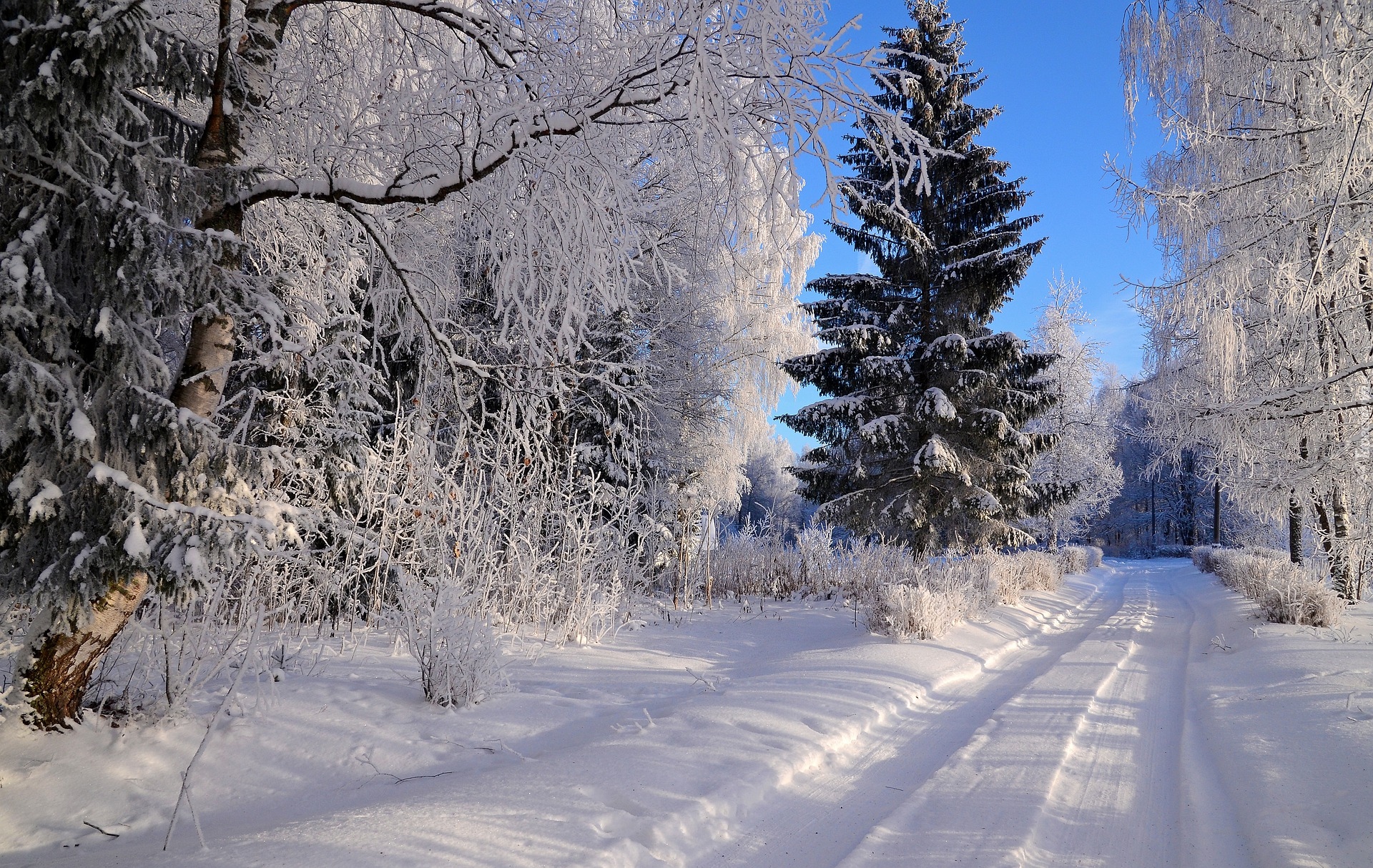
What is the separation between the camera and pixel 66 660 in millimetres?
2959

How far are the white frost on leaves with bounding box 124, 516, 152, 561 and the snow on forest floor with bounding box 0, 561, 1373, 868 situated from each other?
1016 millimetres

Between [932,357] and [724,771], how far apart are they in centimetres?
994

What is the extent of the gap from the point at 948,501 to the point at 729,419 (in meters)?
4.85

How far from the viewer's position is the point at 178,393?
3.12 m

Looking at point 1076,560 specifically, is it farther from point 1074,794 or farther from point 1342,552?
point 1074,794

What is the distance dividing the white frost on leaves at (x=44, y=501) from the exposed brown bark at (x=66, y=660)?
20.0 inches

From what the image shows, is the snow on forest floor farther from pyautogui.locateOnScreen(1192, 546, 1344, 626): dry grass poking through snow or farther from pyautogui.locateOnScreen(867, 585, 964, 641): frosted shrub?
pyautogui.locateOnScreen(1192, 546, 1344, 626): dry grass poking through snow

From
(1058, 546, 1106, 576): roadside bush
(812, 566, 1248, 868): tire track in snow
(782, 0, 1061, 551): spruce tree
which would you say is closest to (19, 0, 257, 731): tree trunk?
(812, 566, 1248, 868): tire track in snow

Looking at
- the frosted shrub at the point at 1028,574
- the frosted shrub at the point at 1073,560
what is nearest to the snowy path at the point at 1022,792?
the frosted shrub at the point at 1028,574

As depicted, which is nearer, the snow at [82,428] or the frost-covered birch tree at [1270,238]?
the snow at [82,428]

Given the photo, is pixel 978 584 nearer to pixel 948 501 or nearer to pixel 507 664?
pixel 948 501

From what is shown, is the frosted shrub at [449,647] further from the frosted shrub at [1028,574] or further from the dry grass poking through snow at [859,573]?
the frosted shrub at [1028,574]

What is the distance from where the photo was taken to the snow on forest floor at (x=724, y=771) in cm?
249

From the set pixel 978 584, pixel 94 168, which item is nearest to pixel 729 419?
pixel 978 584
